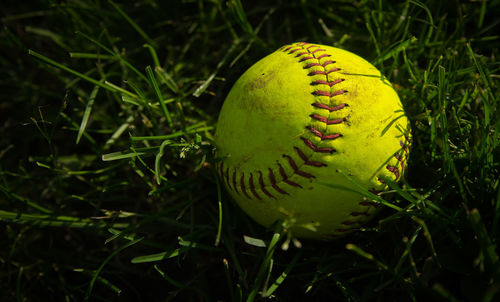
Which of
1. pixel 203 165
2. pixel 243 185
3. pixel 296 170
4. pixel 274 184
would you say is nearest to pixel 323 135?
pixel 296 170

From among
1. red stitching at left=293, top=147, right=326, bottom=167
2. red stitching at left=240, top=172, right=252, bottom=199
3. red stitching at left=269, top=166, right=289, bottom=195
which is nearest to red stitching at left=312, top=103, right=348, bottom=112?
red stitching at left=293, top=147, right=326, bottom=167

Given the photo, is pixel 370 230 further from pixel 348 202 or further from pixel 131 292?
pixel 131 292

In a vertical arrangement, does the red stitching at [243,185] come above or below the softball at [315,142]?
below

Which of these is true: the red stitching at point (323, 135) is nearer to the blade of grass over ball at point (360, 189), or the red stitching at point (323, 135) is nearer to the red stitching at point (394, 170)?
the blade of grass over ball at point (360, 189)

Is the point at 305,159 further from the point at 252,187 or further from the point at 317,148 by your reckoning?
the point at 252,187

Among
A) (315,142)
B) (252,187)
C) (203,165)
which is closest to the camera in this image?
(315,142)

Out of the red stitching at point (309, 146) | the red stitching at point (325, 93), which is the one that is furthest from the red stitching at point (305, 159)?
the red stitching at point (325, 93)
